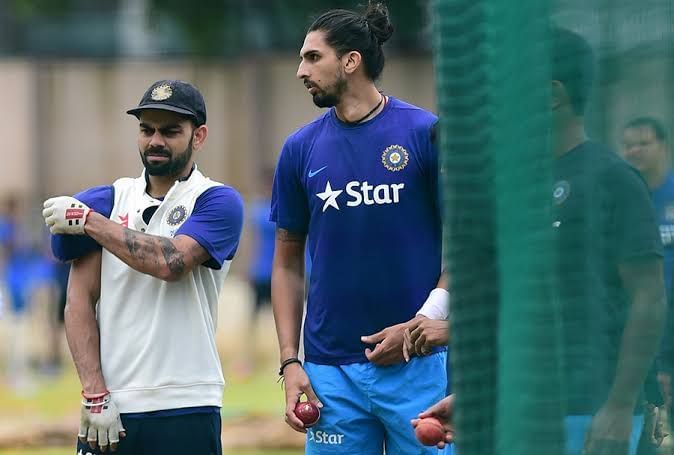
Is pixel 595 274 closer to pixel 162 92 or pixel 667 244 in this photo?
pixel 667 244

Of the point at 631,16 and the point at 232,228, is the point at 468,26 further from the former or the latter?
the point at 232,228

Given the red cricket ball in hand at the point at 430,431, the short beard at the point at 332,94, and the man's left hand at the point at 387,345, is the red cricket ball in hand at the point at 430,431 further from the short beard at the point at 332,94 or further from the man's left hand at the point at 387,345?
the short beard at the point at 332,94

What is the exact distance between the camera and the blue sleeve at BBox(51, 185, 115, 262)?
4672 mm

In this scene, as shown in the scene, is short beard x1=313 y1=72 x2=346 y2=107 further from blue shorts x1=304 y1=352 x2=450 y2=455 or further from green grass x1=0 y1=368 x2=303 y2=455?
Result: green grass x1=0 y1=368 x2=303 y2=455

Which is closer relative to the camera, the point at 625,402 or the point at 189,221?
the point at 625,402

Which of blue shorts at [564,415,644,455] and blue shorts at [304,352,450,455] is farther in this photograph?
blue shorts at [304,352,450,455]

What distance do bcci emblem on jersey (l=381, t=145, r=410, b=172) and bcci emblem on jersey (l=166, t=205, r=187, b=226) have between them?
2.51ft

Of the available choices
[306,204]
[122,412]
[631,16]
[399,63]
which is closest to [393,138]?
Answer: [306,204]

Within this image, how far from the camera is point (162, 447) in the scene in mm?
4621

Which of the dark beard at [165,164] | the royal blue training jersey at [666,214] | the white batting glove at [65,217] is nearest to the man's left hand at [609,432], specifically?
the royal blue training jersey at [666,214]

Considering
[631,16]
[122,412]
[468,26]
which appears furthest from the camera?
[122,412]

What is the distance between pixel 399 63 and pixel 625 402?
68.5 ft

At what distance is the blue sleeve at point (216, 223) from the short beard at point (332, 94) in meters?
0.50

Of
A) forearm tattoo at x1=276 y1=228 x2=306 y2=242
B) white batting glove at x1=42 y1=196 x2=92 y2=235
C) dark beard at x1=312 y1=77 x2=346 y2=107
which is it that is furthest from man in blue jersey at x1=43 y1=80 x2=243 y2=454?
dark beard at x1=312 y1=77 x2=346 y2=107
